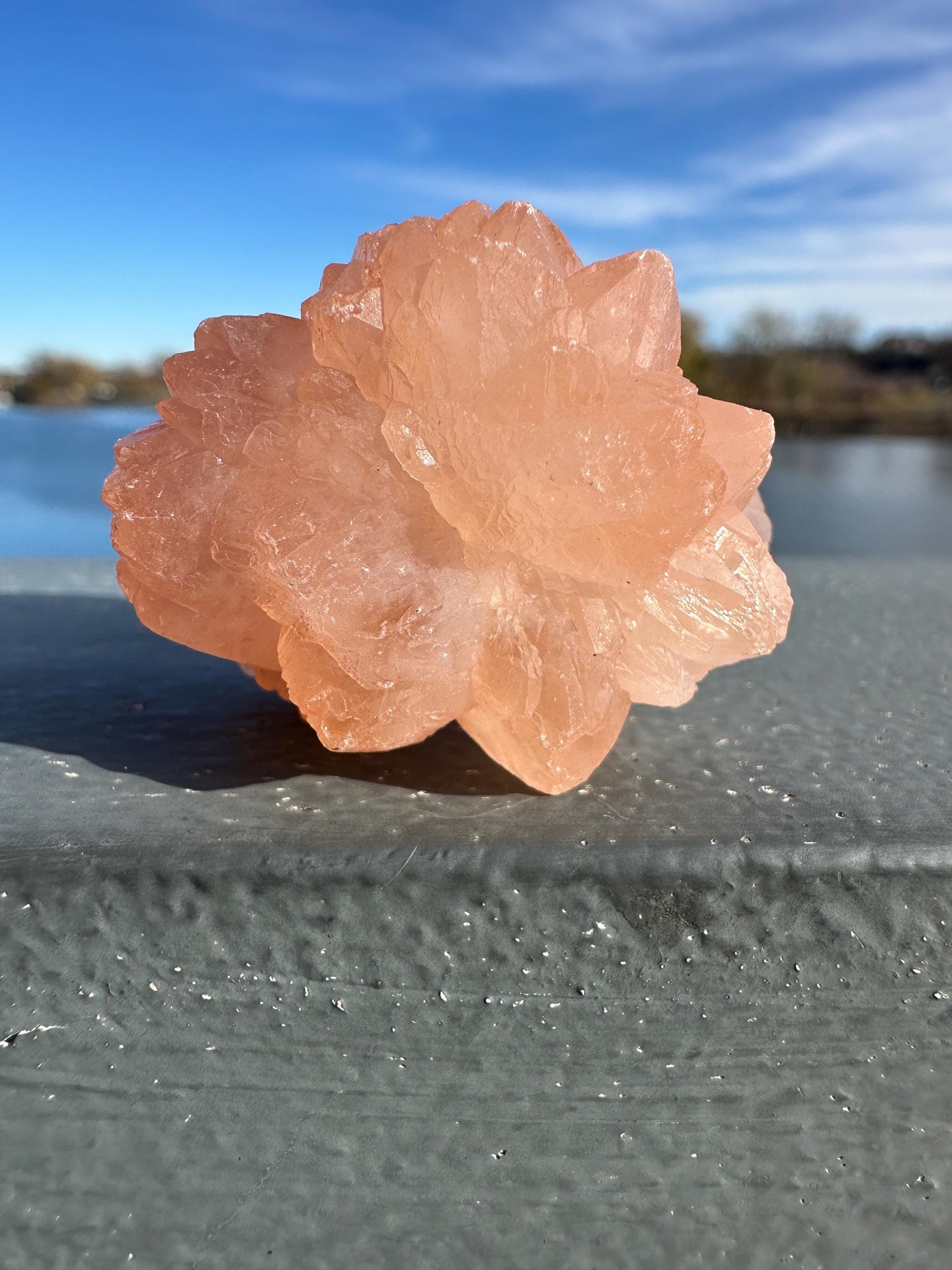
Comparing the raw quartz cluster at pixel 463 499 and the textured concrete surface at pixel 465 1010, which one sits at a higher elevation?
the raw quartz cluster at pixel 463 499

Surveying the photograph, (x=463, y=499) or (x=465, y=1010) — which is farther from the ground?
(x=463, y=499)

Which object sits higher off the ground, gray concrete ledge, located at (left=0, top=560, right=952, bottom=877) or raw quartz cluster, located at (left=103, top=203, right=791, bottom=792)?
raw quartz cluster, located at (left=103, top=203, right=791, bottom=792)

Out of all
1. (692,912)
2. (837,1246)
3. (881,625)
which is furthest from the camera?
(881,625)

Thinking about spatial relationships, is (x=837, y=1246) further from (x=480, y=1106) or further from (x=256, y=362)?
(x=256, y=362)

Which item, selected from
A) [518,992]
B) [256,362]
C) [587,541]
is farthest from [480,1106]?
[256,362]
